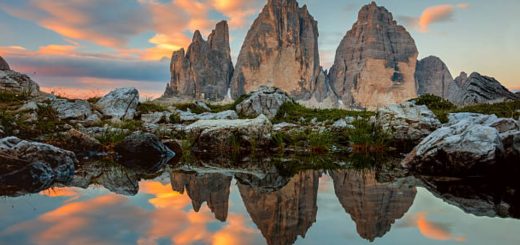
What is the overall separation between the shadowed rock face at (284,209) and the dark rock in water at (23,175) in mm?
3303

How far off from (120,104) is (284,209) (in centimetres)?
1623

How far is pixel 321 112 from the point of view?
2205cm

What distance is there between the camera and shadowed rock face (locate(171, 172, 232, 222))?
5.62 metres

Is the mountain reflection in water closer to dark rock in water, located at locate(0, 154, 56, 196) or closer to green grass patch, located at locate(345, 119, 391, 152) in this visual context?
dark rock in water, located at locate(0, 154, 56, 196)

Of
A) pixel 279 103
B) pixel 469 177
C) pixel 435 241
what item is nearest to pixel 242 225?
pixel 435 241

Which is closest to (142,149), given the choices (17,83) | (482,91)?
(17,83)

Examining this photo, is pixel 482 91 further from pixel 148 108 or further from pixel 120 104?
pixel 120 104

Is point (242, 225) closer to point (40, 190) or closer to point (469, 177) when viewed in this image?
point (40, 190)

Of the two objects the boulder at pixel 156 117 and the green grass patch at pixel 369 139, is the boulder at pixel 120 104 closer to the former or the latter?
the boulder at pixel 156 117

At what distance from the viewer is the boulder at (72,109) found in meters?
17.1

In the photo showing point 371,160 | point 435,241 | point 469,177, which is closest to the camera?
point 435,241

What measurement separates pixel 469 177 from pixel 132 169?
7.12 metres

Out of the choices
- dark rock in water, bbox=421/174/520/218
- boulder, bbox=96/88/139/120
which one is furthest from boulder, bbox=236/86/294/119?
dark rock in water, bbox=421/174/520/218

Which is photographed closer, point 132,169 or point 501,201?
point 501,201
